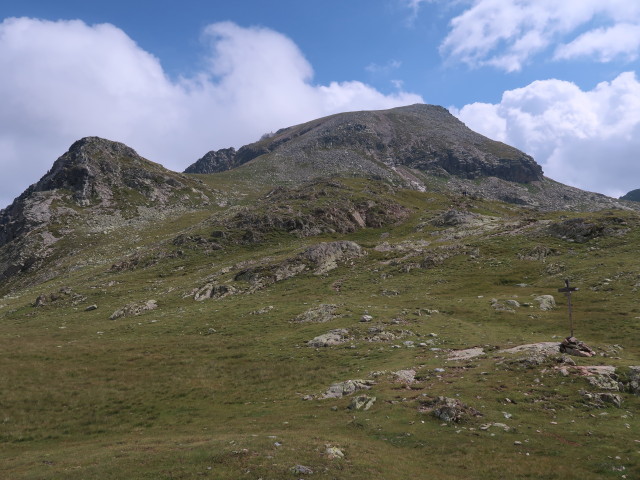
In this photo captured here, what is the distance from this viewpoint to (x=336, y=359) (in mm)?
38094

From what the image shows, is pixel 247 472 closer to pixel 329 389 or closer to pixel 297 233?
pixel 329 389

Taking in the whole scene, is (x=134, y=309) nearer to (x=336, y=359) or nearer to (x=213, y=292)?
(x=213, y=292)

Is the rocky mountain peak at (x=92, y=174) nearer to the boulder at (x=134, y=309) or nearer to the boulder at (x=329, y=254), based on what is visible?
the boulder at (x=134, y=309)

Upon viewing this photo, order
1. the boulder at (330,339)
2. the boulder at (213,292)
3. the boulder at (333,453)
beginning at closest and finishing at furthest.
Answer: the boulder at (333,453)
the boulder at (330,339)
the boulder at (213,292)

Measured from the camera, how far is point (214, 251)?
104250mm

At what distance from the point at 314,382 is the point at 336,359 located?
17.8ft

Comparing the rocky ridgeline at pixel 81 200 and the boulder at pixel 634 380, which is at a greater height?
the rocky ridgeline at pixel 81 200

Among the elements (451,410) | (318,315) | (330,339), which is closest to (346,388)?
(451,410)

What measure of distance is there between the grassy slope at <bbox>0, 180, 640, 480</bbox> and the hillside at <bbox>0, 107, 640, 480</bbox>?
0.62 feet

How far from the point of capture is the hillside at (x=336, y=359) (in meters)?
19.8

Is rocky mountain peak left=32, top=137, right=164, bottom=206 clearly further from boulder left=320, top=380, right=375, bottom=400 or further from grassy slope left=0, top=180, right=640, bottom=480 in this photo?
boulder left=320, top=380, right=375, bottom=400

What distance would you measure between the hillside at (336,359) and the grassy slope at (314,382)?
187mm

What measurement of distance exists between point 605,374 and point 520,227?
73356 millimetres

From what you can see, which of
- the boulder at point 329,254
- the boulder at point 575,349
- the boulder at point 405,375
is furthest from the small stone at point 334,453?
the boulder at point 329,254
